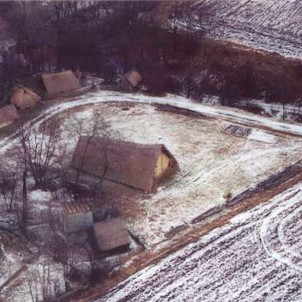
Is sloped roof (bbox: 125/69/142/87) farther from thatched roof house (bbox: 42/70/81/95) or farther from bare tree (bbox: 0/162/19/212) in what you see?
bare tree (bbox: 0/162/19/212)

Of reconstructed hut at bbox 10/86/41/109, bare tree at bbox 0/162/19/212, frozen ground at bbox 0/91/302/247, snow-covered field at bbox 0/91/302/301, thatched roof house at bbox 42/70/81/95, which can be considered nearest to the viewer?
snow-covered field at bbox 0/91/302/301

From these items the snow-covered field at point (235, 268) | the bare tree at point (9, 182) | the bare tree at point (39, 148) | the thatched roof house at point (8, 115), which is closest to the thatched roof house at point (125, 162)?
the bare tree at point (39, 148)

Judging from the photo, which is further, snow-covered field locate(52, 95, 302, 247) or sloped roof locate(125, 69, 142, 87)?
sloped roof locate(125, 69, 142, 87)

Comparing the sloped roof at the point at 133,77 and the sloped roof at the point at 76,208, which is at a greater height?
the sloped roof at the point at 133,77

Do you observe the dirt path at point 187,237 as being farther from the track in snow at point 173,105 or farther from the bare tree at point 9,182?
→ the bare tree at point 9,182

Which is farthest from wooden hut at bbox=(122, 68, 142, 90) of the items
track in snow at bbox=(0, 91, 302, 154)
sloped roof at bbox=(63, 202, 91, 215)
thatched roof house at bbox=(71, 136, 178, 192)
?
sloped roof at bbox=(63, 202, 91, 215)

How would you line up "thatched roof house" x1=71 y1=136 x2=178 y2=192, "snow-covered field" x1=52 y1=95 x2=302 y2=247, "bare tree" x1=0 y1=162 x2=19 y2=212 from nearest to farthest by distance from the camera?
"snow-covered field" x1=52 y1=95 x2=302 y2=247, "bare tree" x1=0 y1=162 x2=19 y2=212, "thatched roof house" x1=71 y1=136 x2=178 y2=192
